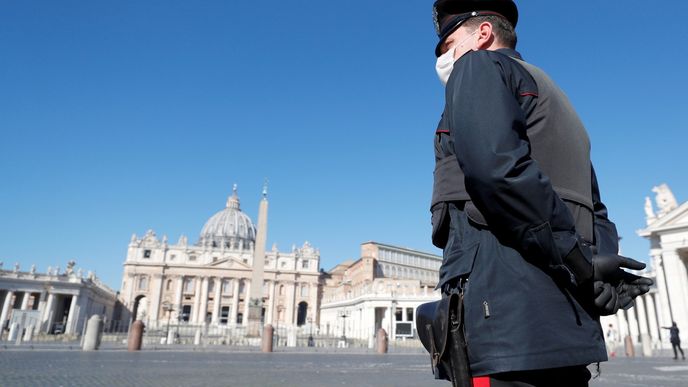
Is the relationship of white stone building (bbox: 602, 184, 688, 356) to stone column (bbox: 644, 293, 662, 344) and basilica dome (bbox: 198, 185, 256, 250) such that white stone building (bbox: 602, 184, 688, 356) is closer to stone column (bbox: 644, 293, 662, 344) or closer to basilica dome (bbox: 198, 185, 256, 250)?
stone column (bbox: 644, 293, 662, 344)

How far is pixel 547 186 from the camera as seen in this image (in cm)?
133

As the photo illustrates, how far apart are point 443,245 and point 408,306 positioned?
5021cm

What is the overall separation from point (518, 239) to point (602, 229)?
0.79m

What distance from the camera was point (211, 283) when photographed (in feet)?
265

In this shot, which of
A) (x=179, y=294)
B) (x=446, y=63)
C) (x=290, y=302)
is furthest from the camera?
(x=290, y=302)

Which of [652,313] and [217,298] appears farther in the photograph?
[217,298]

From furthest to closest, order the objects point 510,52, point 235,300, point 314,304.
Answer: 1. point 314,304
2. point 235,300
3. point 510,52

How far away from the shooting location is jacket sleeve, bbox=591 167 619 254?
70.1 inches

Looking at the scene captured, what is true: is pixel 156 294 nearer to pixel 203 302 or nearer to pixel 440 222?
pixel 203 302

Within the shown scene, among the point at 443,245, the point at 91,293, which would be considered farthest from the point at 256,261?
the point at 91,293

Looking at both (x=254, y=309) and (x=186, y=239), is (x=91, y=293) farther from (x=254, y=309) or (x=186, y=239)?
(x=254, y=309)

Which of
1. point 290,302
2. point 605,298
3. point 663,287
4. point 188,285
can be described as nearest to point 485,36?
point 605,298

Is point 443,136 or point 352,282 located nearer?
point 443,136

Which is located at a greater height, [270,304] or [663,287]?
[663,287]
